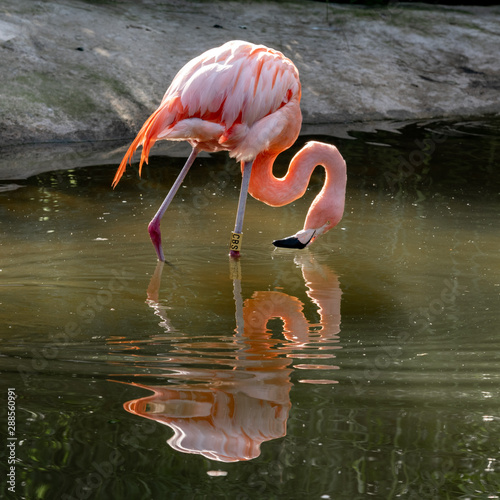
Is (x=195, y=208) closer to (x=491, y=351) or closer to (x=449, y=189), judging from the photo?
(x=449, y=189)

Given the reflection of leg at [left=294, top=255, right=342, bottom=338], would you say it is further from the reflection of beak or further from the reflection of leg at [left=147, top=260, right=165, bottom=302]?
the reflection of leg at [left=147, top=260, right=165, bottom=302]

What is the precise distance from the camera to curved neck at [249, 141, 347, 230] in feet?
15.5

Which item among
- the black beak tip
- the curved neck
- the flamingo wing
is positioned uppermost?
the flamingo wing

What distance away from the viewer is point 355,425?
2.53 metres

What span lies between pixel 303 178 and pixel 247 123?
50 centimetres

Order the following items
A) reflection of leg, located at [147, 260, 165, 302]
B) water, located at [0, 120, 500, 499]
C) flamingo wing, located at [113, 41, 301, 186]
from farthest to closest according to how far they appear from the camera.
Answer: flamingo wing, located at [113, 41, 301, 186]
reflection of leg, located at [147, 260, 165, 302]
water, located at [0, 120, 500, 499]

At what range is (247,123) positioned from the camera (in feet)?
15.4

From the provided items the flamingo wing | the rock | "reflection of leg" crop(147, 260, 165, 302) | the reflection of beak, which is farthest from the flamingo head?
the rock

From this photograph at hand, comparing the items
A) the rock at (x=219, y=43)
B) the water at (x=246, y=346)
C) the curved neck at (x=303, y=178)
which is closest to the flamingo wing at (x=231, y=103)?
the curved neck at (x=303, y=178)

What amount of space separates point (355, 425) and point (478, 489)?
0.46m

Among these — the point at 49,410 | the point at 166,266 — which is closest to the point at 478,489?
the point at 49,410

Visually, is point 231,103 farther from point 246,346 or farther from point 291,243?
point 246,346

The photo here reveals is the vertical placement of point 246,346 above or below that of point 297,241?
above

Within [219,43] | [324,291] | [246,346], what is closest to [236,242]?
[324,291]
